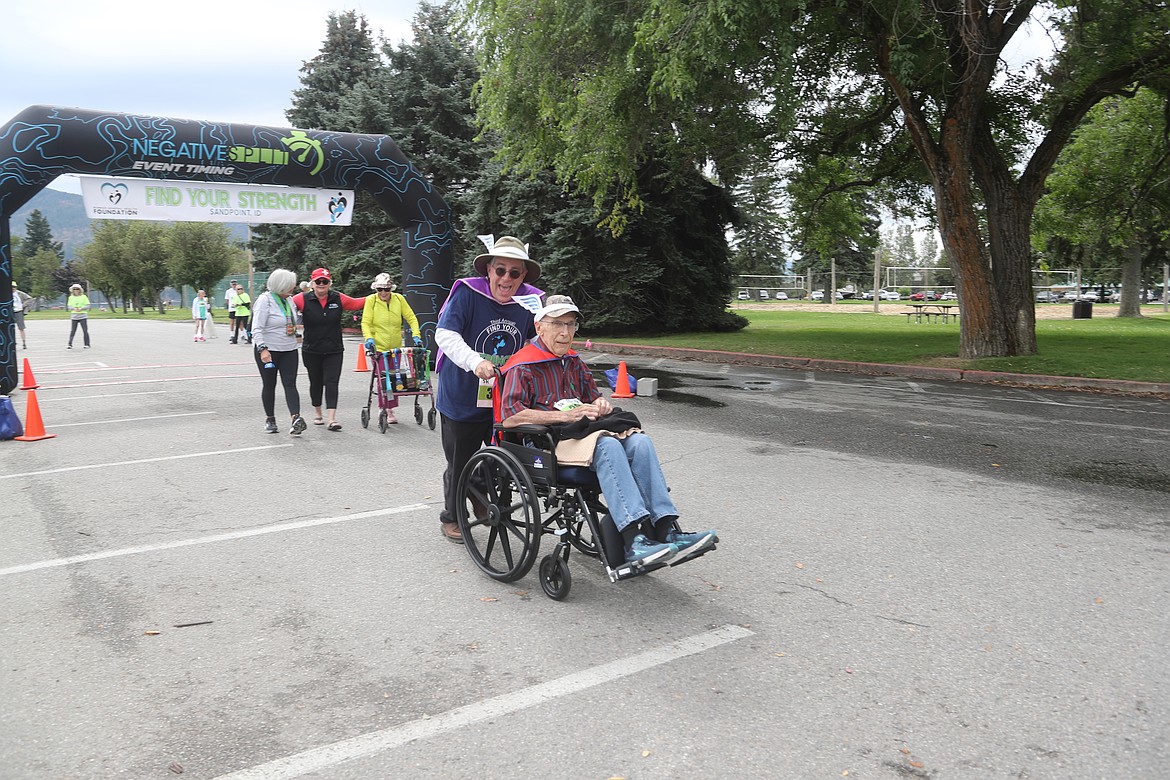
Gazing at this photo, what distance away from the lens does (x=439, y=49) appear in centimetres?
3105

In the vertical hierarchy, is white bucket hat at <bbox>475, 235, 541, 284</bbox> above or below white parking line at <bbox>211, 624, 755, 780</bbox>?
above

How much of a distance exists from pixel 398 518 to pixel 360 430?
4120mm

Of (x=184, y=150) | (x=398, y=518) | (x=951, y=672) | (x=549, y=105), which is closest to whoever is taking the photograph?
(x=951, y=672)

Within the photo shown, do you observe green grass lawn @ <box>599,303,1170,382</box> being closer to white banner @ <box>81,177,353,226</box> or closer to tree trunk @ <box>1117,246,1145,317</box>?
tree trunk @ <box>1117,246,1145,317</box>

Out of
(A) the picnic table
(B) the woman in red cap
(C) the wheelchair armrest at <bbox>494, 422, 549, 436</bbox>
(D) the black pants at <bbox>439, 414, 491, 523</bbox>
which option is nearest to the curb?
(B) the woman in red cap

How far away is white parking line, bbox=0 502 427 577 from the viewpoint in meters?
5.18

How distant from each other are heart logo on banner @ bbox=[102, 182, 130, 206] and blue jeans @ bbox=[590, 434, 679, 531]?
11.3m

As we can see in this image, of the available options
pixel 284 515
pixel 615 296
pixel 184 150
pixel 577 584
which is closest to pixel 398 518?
pixel 284 515

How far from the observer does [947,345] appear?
62.5ft

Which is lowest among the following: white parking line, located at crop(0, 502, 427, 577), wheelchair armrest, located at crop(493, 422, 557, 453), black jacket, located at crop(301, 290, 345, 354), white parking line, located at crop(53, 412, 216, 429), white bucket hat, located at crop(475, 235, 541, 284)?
white parking line, located at crop(0, 502, 427, 577)

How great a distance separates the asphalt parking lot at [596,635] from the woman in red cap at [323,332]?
232 centimetres

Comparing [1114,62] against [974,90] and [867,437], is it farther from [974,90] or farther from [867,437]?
[867,437]

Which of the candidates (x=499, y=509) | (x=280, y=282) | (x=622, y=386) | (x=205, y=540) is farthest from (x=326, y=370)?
(x=499, y=509)

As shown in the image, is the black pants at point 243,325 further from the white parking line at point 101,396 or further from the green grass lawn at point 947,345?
the white parking line at point 101,396
